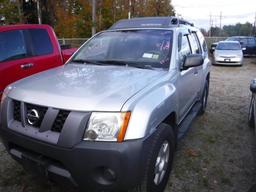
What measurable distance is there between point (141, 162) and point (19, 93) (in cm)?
132

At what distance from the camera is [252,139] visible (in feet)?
14.4

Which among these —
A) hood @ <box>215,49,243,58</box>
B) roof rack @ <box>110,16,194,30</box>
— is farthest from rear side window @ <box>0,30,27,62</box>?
hood @ <box>215,49,243,58</box>

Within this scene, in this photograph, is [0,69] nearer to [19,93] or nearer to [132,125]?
[19,93]

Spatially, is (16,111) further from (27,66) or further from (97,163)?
(27,66)

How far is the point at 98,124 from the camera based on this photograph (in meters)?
2.10

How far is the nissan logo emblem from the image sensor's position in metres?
2.29

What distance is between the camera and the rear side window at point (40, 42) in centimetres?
485

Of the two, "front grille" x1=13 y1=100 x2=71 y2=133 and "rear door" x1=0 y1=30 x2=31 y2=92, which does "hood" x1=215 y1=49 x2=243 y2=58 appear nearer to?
"rear door" x1=0 y1=30 x2=31 y2=92

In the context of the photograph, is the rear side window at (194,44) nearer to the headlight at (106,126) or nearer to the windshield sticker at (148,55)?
the windshield sticker at (148,55)

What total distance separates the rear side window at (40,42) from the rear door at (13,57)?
191 millimetres

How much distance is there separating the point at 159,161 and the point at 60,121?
42.2 inches

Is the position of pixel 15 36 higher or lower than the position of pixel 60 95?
higher

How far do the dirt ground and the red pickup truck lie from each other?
47.2 inches

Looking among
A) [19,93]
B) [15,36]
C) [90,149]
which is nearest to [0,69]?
[15,36]
